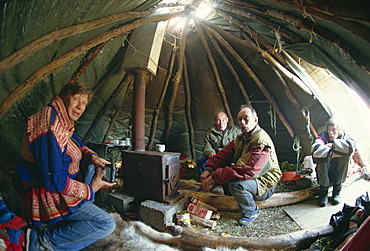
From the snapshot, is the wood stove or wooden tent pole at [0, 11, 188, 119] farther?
the wood stove

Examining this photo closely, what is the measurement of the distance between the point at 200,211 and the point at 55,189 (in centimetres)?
167

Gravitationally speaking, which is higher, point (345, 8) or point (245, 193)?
point (345, 8)

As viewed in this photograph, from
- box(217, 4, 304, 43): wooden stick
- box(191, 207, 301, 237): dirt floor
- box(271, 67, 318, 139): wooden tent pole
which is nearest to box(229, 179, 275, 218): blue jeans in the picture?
box(191, 207, 301, 237): dirt floor

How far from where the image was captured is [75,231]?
1.39 m

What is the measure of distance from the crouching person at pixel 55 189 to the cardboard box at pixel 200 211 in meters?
1.16

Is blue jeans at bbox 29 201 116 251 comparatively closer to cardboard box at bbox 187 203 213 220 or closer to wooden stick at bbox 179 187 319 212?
cardboard box at bbox 187 203 213 220

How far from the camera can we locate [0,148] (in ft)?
6.55

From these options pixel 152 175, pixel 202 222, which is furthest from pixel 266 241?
pixel 152 175

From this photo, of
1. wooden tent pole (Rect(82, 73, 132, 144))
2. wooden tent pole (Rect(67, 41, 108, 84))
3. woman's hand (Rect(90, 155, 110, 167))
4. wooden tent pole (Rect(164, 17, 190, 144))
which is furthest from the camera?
wooden tent pole (Rect(82, 73, 132, 144))

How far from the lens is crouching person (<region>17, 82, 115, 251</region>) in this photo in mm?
1281

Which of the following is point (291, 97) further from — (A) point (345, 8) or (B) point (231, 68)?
(A) point (345, 8)

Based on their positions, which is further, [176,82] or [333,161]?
[176,82]

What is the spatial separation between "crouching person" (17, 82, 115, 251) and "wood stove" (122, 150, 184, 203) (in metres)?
0.81

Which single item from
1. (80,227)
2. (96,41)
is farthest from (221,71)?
(80,227)
